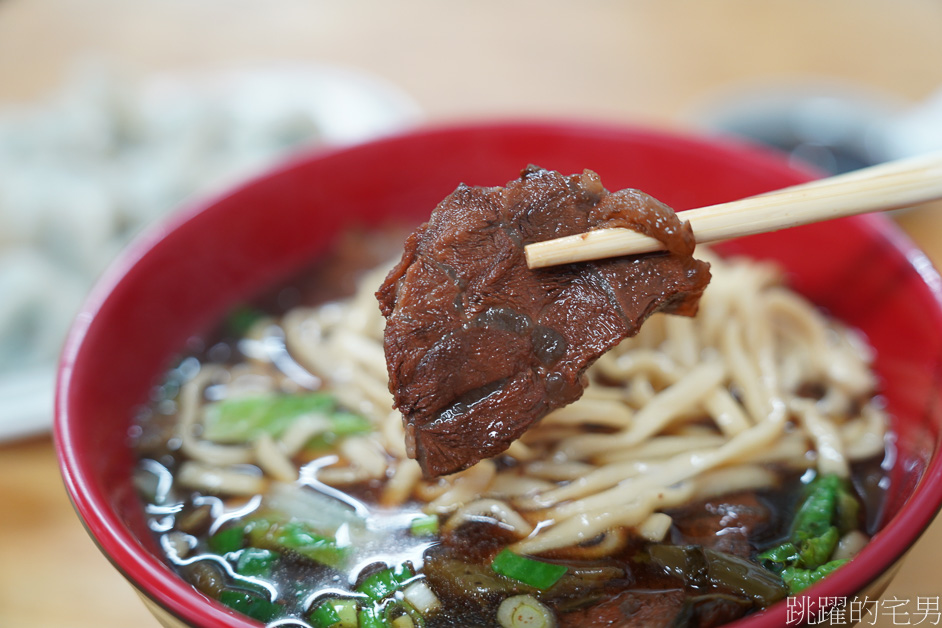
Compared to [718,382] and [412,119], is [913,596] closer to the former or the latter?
[718,382]

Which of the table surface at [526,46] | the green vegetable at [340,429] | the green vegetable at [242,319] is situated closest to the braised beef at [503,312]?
the green vegetable at [340,429]

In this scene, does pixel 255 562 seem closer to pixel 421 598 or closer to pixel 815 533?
pixel 421 598

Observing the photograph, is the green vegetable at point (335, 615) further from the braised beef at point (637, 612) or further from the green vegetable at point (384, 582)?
the braised beef at point (637, 612)

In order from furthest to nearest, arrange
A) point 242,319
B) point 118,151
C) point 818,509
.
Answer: point 118,151, point 242,319, point 818,509

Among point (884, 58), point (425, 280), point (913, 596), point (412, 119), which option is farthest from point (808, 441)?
point (884, 58)

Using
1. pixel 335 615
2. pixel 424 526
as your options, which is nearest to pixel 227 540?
pixel 335 615

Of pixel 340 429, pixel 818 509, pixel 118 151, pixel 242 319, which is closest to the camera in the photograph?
pixel 818 509
